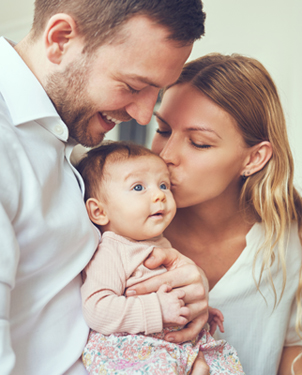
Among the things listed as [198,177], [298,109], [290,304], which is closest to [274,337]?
[290,304]

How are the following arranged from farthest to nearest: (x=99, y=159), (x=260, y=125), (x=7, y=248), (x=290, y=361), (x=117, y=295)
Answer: (x=290, y=361) < (x=260, y=125) < (x=99, y=159) < (x=117, y=295) < (x=7, y=248)

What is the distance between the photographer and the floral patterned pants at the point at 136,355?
3.54ft

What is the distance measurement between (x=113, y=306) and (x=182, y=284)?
0.28 metres

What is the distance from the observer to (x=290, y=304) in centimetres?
187

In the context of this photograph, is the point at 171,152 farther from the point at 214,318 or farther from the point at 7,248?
the point at 7,248

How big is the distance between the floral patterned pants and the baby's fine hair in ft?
1.54

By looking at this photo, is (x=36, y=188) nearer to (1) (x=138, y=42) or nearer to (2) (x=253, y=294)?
(1) (x=138, y=42)

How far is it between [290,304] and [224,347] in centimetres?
63

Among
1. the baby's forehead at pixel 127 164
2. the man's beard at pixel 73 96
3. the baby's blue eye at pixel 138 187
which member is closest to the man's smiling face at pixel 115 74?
the man's beard at pixel 73 96

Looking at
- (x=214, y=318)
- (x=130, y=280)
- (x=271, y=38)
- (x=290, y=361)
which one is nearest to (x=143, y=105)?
(x=130, y=280)

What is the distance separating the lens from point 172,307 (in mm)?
1185

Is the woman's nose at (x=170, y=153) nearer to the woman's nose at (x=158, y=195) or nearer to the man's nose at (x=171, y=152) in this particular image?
the man's nose at (x=171, y=152)

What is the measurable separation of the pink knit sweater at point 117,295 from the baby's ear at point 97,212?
105 mm

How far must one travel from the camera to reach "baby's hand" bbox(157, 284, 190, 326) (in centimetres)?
117
